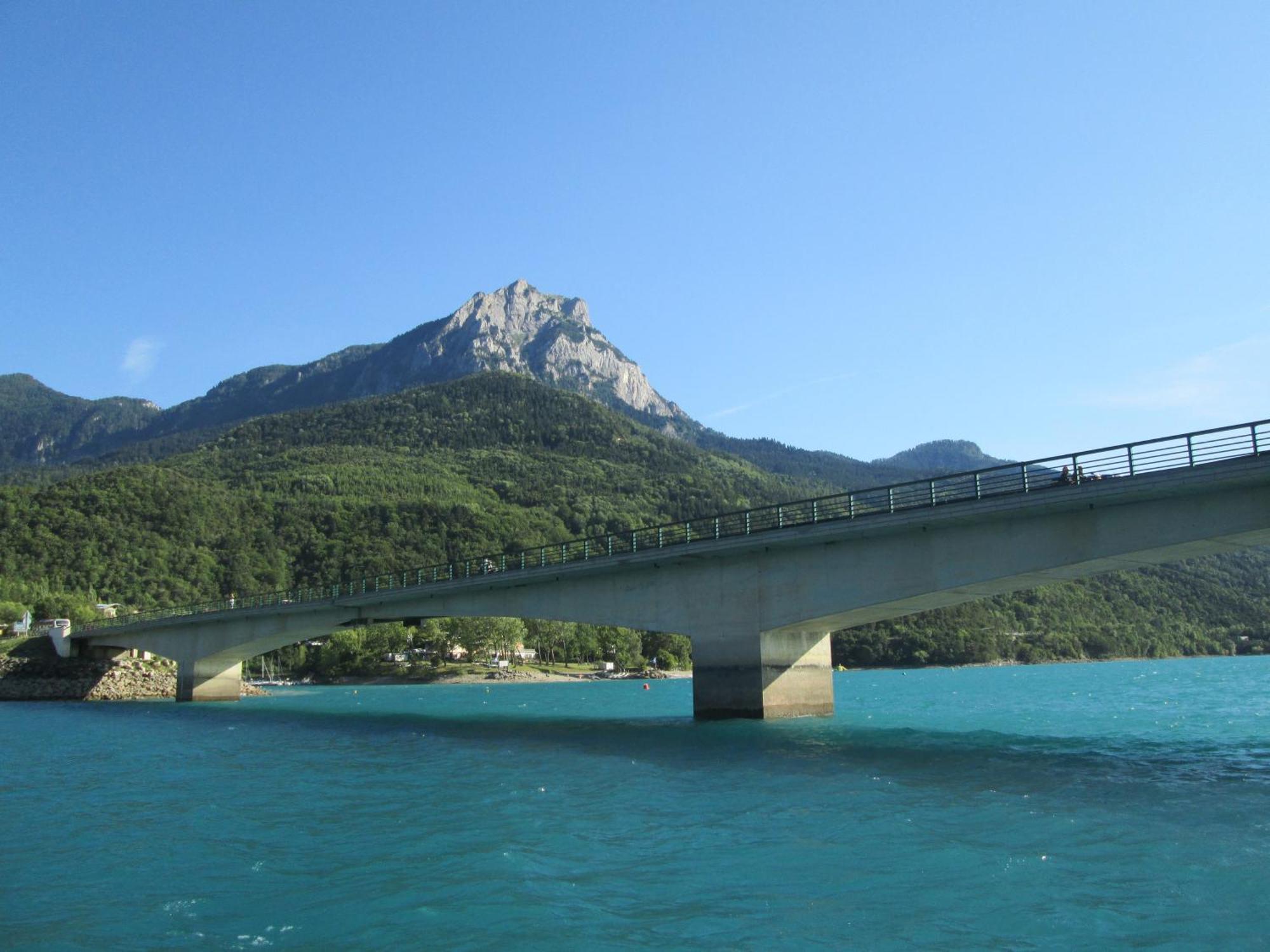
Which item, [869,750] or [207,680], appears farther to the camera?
[207,680]

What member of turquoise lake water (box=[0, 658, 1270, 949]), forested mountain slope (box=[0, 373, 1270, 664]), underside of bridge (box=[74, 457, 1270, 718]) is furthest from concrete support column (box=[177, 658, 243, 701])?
forested mountain slope (box=[0, 373, 1270, 664])

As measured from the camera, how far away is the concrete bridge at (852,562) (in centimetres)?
2850

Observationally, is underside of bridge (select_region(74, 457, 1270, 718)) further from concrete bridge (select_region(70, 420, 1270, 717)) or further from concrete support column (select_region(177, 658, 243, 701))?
concrete support column (select_region(177, 658, 243, 701))

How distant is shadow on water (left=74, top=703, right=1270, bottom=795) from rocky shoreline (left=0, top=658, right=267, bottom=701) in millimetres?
34690

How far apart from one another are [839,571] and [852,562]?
0.57 metres

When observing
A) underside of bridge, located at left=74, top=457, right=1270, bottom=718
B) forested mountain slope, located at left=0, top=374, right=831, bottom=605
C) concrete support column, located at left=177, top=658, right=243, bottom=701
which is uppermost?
forested mountain slope, located at left=0, top=374, right=831, bottom=605

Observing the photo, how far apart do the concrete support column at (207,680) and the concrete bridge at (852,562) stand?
25883 mm

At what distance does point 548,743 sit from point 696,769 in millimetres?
10476

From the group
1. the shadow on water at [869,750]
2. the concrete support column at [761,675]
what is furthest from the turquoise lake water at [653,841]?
the concrete support column at [761,675]

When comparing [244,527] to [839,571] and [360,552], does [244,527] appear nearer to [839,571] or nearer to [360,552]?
[360,552]

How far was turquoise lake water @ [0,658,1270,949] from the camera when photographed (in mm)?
12508

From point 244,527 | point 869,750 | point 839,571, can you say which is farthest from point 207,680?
point 244,527

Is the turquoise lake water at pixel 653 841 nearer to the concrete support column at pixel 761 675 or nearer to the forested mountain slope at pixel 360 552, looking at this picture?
the concrete support column at pixel 761 675

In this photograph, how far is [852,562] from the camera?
35188mm
